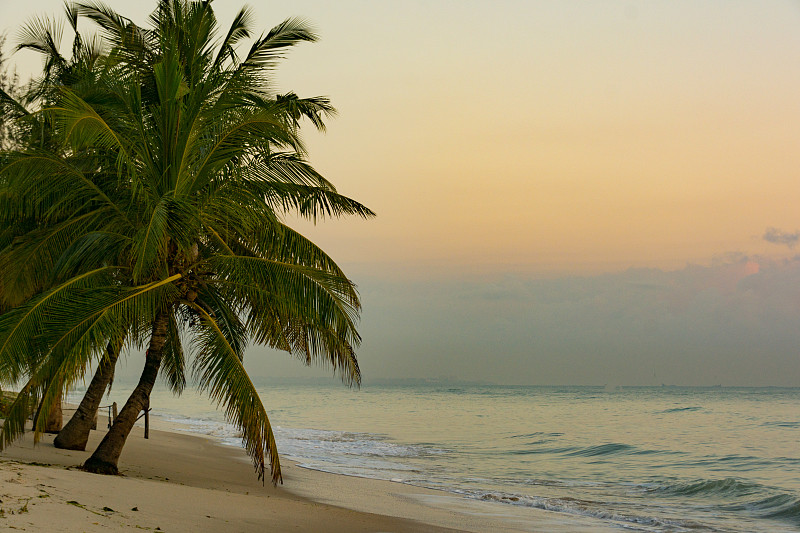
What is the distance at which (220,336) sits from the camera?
9.28 meters

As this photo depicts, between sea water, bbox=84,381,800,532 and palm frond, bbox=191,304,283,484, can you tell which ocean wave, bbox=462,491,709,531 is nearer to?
sea water, bbox=84,381,800,532

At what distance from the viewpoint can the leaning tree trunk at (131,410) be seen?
10.3 meters

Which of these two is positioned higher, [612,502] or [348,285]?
[348,285]

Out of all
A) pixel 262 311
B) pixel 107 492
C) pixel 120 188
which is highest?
pixel 120 188

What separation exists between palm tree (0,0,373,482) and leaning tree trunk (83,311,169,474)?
0.8 inches

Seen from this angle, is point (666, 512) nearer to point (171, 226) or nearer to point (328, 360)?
point (328, 360)

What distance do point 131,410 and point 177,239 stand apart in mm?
2920

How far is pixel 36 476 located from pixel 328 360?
162 inches

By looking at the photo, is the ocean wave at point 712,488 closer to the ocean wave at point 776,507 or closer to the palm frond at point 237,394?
the ocean wave at point 776,507

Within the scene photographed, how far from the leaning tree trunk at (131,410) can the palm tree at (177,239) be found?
2 centimetres

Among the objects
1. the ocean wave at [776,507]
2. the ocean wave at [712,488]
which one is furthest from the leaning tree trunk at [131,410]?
the ocean wave at [712,488]

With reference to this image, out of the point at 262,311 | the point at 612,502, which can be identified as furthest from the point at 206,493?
the point at 612,502

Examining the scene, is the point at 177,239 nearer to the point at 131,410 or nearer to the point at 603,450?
the point at 131,410

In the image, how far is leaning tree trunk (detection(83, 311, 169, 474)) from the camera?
1026cm
